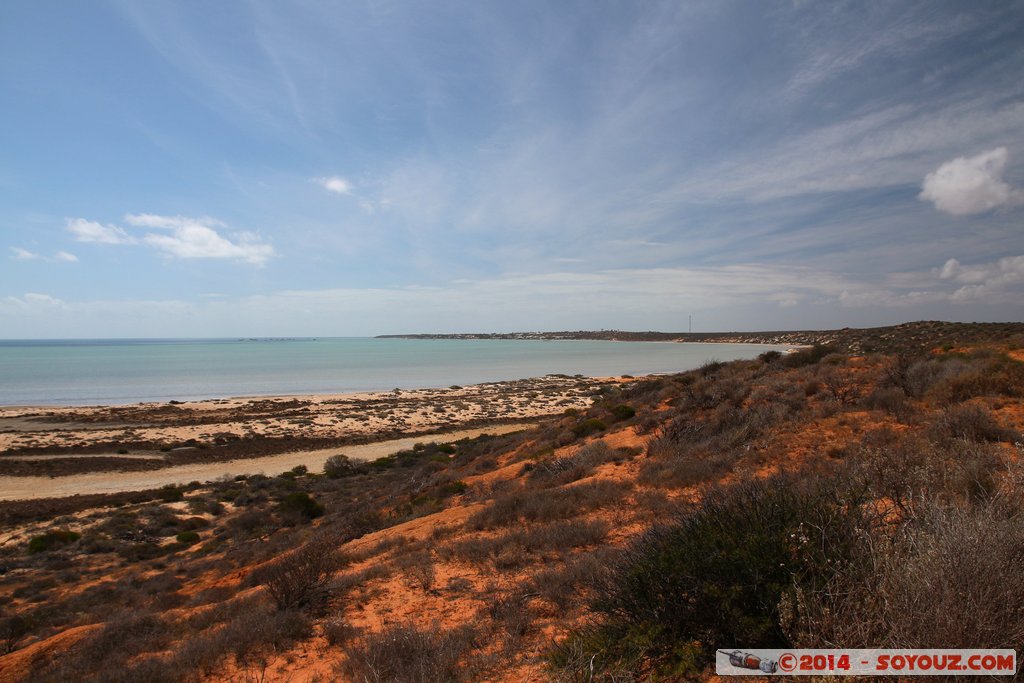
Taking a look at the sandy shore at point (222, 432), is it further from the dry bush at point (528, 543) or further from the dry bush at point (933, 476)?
the dry bush at point (933, 476)

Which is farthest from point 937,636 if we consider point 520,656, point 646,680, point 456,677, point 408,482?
point 408,482

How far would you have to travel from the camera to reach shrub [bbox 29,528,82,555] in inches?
565

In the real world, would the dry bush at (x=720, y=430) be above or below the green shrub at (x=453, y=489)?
above

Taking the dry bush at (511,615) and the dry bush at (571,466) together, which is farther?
the dry bush at (571,466)

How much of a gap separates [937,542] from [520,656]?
3.31m

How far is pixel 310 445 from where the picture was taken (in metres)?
30.5

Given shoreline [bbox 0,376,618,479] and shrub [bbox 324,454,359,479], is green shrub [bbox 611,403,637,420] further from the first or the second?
shoreline [bbox 0,376,618,479]

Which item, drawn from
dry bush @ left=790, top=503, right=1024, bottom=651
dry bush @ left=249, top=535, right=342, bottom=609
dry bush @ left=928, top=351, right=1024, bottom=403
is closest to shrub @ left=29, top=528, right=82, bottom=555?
dry bush @ left=249, top=535, right=342, bottom=609

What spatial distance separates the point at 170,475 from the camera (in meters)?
24.5

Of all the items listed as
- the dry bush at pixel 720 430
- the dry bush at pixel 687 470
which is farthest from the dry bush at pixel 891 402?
the dry bush at pixel 687 470

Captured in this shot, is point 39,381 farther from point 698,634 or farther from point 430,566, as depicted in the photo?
point 698,634

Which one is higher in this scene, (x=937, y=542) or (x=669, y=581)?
(x=937, y=542)

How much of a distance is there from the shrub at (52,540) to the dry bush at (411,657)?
52.4ft

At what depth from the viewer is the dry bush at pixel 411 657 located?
156 inches
